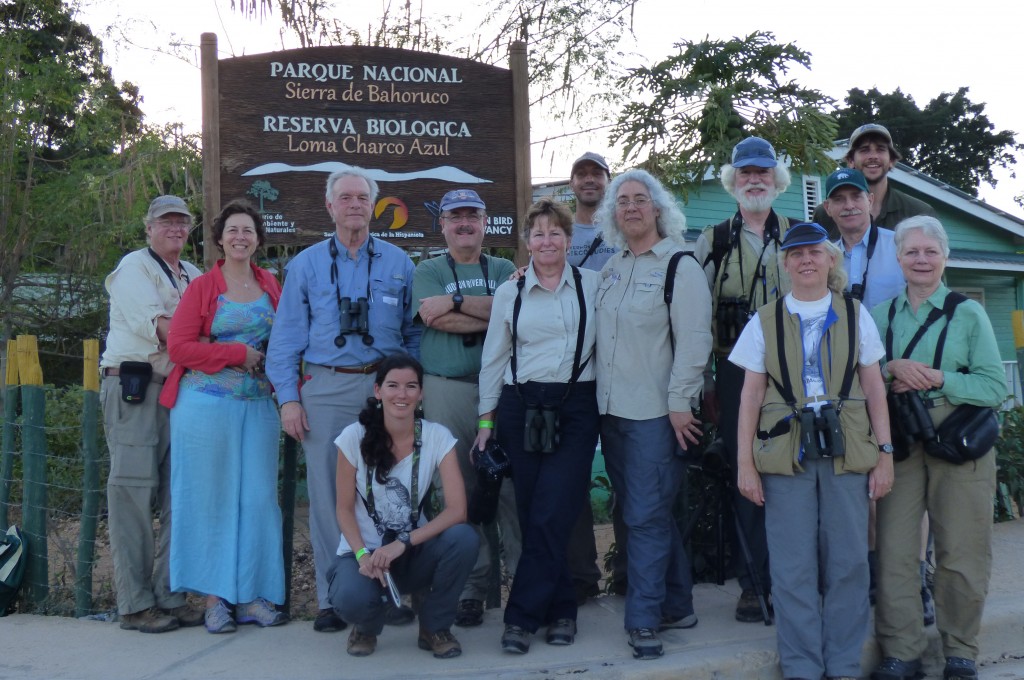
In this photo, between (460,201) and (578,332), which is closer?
(578,332)

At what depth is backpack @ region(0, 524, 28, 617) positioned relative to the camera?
5070 millimetres

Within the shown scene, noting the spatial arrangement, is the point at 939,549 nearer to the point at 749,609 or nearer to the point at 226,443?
the point at 749,609

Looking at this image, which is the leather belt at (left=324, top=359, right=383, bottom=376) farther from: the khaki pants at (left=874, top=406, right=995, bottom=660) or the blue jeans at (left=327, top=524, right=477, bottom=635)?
the khaki pants at (left=874, top=406, right=995, bottom=660)

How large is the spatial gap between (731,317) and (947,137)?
37.5 metres

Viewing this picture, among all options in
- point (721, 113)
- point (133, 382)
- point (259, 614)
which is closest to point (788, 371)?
point (259, 614)

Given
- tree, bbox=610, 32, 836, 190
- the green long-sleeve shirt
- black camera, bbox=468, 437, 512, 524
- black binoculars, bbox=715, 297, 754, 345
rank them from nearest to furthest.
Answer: the green long-sleeve shirt < black camera, bbox=468, 437, 512, 524 < black binoculars, bbox=715, 297, 754, 345 < tree, bbox=610, 32, 836, 190

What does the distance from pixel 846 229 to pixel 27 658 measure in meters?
4.34

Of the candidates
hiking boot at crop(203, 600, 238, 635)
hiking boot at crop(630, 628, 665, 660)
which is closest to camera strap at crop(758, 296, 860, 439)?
hiking boot at crop(630, 628, 665, 660)

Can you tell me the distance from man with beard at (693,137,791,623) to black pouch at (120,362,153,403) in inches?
108

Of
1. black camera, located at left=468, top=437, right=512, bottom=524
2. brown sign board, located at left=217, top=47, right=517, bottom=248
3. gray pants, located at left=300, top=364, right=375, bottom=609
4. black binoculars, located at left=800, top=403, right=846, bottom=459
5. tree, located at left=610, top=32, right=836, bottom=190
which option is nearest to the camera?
black binoculars, located at left=800, top=403, right=846, bottom=459

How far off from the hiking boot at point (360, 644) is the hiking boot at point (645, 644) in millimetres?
1155

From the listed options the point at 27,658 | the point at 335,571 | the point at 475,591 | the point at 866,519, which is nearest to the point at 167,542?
the point at 27,658

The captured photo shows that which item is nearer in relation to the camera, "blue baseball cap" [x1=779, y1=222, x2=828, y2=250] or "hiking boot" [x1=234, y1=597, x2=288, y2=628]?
"blue baseball cap" [x1=779, y1=222, x2=828, y2=250]

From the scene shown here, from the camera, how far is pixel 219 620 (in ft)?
15.1
